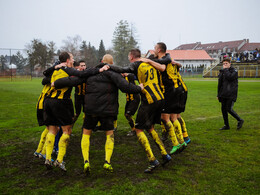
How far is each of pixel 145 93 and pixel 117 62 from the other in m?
74.2

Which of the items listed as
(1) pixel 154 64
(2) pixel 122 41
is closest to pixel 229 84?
(1) pixel 154 64

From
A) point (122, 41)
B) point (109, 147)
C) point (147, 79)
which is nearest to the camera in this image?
point (109, 147)

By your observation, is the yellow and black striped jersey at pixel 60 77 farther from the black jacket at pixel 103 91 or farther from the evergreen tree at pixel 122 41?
the evergreen tree at pixel 122 41

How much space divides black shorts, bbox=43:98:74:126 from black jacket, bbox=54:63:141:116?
21.6 inches

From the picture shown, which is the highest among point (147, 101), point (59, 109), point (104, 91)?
point (104, 91)

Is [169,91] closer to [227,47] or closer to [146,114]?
[146,114]

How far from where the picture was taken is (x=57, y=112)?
4.67 metres

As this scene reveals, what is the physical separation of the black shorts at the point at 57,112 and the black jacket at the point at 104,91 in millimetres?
550

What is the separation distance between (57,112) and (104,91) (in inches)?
43.0

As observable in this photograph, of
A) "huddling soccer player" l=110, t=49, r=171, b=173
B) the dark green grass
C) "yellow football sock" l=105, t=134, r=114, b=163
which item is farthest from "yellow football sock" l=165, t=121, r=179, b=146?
"yellow football sock" l=105, t=134, r=114, b=163

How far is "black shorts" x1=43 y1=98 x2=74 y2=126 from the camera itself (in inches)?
184

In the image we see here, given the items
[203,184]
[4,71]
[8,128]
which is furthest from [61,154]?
[4,71]

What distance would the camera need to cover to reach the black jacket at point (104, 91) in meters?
4.41

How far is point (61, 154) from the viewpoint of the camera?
4.58 metres
